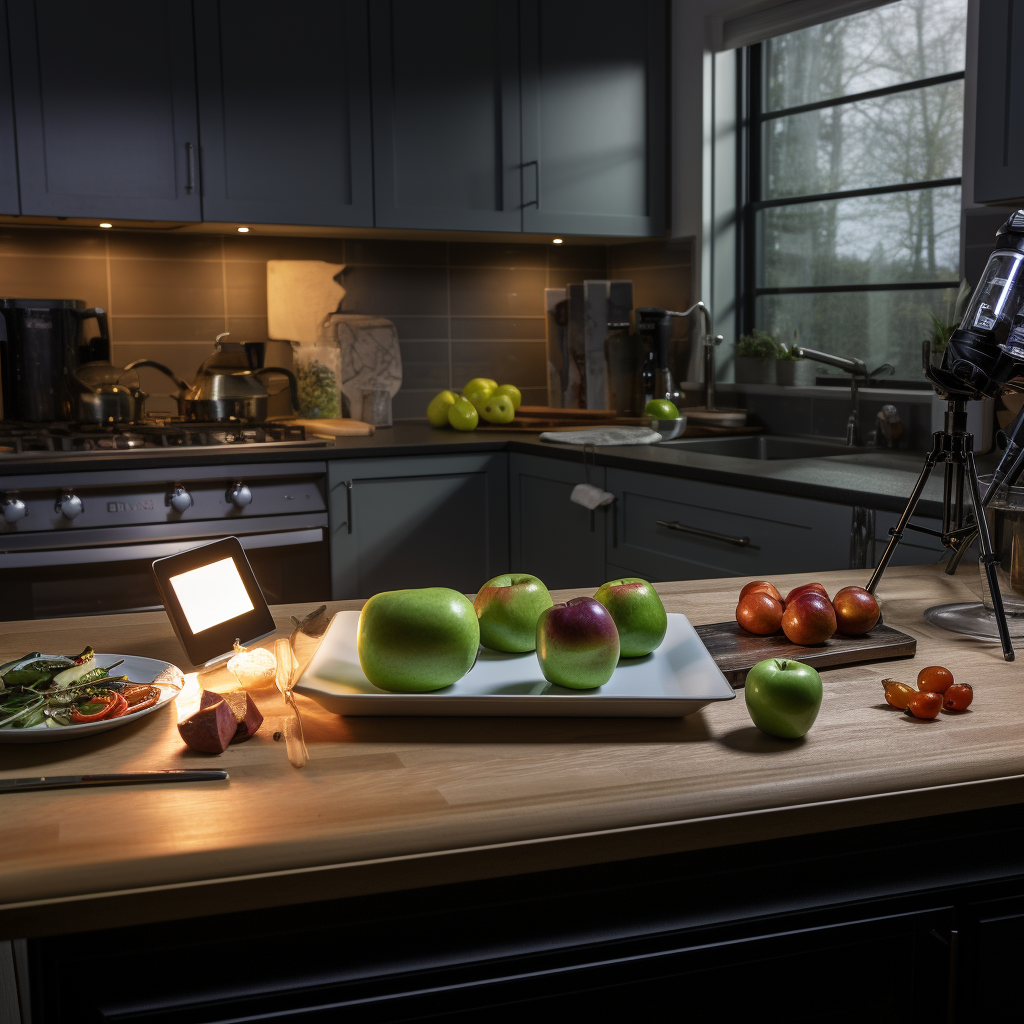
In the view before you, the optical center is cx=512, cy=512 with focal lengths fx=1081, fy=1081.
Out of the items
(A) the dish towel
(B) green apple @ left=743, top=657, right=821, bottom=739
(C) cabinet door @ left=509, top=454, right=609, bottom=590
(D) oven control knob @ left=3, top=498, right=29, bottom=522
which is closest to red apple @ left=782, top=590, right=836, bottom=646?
(B) green apple @ left=743, top=657, right=821, bottom=739

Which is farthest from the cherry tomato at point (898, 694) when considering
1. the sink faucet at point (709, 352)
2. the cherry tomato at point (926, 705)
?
the sink faucet at point (709, 352)

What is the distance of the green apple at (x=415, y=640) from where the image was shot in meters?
0.92

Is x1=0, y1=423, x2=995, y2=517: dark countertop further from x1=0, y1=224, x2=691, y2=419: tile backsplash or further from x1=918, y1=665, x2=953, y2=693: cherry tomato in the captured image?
x1=918, y1=665, x2=953, y2=693: cherry tomato

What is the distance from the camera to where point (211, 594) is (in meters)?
1.15

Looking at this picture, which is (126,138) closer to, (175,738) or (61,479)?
(61,479)

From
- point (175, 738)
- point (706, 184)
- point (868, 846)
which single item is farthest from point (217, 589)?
point (706, 184)

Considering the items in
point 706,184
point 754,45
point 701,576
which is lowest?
point 701,576

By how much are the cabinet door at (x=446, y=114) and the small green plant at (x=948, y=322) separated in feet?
4.68

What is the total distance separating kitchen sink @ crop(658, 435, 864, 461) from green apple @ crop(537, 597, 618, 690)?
2.14 metres

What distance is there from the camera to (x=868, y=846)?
891 millimetres

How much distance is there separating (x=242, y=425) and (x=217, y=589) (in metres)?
2.04

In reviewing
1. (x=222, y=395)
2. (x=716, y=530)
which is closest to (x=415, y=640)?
(x=716, y=530)

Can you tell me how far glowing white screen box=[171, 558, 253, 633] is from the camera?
3.62ft

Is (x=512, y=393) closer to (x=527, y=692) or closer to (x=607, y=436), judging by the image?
(x=607, y=436)
